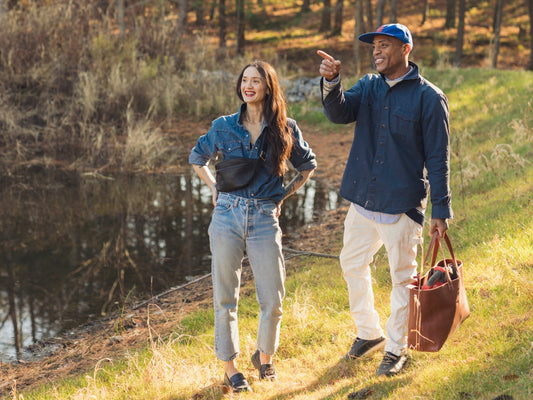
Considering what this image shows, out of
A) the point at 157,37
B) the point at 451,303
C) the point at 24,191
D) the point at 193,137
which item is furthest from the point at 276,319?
the point at 157,37

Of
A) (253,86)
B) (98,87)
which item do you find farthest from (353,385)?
(98,87)

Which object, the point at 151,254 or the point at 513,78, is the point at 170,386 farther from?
the point at 513,78

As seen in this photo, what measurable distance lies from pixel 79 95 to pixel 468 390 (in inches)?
507

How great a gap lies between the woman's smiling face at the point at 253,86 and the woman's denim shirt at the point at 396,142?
40 cm

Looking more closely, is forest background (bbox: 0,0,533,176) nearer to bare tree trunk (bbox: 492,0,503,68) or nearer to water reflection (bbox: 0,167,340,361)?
water reflection (bbox: 0,167,340,361)

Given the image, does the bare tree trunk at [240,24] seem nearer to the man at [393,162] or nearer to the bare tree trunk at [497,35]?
the bare tree trunk at [497,35]

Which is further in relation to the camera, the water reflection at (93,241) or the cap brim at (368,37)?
the water reflection at (93,241)

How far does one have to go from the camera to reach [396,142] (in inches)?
147

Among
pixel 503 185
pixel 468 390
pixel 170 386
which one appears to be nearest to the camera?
pixel 468 390

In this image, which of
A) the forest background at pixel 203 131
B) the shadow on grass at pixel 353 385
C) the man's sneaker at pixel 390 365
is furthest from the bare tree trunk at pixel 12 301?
the man's sneaker at pixel 390 365

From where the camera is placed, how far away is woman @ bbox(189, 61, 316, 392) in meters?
3.78

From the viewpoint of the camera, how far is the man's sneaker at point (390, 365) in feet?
12.5

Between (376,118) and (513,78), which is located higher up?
(376,118)

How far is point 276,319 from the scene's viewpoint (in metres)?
3.96
